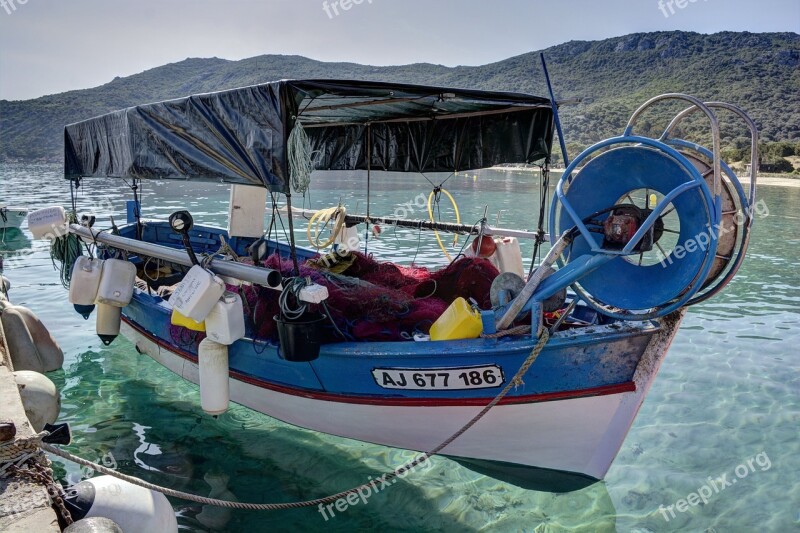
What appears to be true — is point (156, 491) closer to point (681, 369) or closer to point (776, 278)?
point (681, 369)

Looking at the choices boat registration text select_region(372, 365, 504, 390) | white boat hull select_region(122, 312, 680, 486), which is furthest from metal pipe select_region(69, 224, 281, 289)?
white boat hull select_region(122, 312, 680, 486)

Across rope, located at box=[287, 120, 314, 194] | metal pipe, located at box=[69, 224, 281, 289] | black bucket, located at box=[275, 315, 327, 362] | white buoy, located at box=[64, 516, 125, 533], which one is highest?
rope, located at box=[287, 120, 314, 194]

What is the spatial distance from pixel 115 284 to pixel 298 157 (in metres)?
3.18

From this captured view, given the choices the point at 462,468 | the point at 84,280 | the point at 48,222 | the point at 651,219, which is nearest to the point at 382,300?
the point at 462,468

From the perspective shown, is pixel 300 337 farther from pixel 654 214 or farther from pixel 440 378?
pixel 654 214

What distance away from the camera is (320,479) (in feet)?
15.8

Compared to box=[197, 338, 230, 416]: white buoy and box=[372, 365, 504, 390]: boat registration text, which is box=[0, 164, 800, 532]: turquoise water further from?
box=[372, 365, 504, 390]: boat registration text

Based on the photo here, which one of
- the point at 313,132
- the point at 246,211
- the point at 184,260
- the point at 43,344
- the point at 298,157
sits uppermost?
the point at 313,132

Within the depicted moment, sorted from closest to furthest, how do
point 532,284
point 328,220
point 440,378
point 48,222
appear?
point 532,284 → point 440,378 → point 48,222 → point 328,220

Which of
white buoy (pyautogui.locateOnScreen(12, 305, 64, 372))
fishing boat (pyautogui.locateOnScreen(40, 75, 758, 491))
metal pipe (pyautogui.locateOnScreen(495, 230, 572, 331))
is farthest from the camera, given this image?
white buoy (pyautogui.locateOnScreen(12, 305, 64, 372))

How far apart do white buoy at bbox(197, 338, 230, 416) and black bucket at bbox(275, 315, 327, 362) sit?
28.2 inches

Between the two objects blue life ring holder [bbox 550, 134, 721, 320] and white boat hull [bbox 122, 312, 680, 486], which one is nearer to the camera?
blue life ring holder [bbox 550, 134, 721, 320]

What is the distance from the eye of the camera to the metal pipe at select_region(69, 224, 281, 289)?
4234 millimetres

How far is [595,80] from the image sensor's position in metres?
92.5
